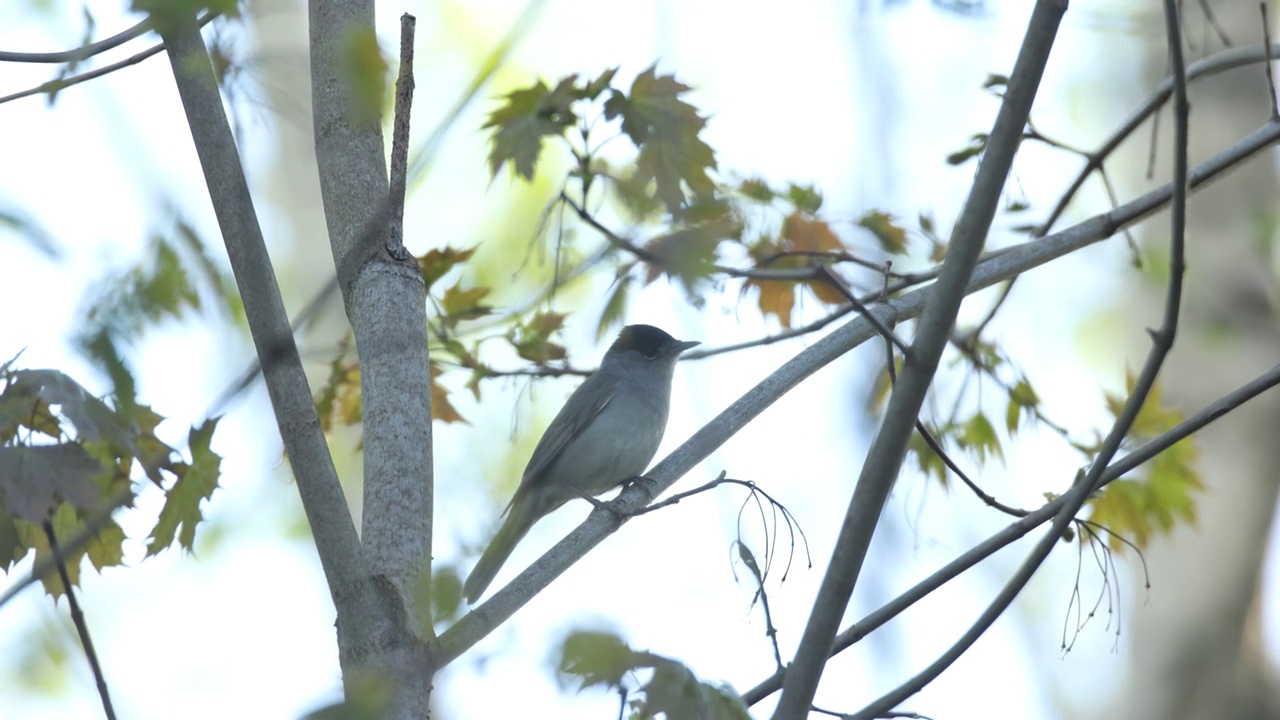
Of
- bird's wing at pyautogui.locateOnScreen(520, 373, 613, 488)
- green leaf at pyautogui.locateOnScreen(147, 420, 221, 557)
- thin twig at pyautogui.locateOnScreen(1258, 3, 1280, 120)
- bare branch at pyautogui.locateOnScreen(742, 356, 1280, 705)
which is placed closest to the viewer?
bare branch at pyautogui.locateOnScreen(742, 356, 1280, 705)

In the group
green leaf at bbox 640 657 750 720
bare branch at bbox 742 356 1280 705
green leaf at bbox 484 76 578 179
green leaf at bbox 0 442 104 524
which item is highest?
green leaf at bbox 484 76 578 179

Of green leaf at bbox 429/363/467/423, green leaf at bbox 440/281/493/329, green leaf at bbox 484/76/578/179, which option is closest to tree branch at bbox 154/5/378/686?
green leaf at bbox 484/76/578/179

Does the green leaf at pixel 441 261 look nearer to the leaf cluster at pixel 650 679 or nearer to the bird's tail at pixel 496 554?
the bird's tail at pixel 496 554

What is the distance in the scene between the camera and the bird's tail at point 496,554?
15.5 feet

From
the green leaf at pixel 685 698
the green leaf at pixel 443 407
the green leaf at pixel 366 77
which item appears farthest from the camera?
the green leaf at pixel 443 407

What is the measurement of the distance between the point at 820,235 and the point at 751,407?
6.49ft

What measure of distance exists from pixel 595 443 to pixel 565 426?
0.26 m

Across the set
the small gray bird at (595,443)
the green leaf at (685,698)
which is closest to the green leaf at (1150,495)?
the small gray bird at (595,443)

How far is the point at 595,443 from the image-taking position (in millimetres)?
5168

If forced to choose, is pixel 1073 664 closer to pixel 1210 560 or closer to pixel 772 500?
pixel 1210 560

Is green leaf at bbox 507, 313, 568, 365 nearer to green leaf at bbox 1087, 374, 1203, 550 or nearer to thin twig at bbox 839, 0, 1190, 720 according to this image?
green leaf at bbox 1087, 374, 1203, 550

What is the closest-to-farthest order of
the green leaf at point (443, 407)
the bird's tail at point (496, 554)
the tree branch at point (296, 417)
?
the tree branch at point (296, 417), the green leaf at point (443, 407), the bird's tail at point (496, 554)

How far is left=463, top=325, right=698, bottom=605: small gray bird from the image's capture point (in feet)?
16.8

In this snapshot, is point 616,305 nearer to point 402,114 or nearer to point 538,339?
point 538,339
